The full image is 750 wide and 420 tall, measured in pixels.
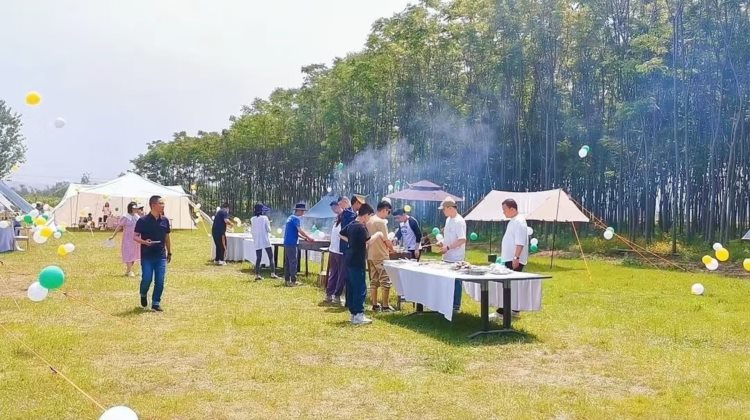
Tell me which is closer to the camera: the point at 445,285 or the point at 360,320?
the point at 445,285

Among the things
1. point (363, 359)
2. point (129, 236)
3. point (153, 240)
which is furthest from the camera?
point (129, 236)

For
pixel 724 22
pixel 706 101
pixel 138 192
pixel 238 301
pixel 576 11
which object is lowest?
pixel 238 301

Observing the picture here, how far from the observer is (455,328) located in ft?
24.1

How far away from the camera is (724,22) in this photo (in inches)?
661

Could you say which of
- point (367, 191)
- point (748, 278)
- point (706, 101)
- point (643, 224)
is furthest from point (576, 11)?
point (367, 191)

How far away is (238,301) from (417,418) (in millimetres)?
5464

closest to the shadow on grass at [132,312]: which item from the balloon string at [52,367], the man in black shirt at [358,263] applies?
the balloon string at [52,367]

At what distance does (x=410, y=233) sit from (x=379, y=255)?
4.90 feet

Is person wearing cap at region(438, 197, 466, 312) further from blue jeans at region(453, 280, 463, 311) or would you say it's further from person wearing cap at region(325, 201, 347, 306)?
person wearing cap at region(325, 201, 347, 306)

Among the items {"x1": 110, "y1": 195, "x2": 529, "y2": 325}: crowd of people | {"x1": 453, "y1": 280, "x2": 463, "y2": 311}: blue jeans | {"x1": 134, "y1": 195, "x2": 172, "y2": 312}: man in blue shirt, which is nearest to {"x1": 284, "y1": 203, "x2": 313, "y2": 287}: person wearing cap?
{"x1": 110, "y1": 195, "x2": 529, "y2": 325}: crowd of people

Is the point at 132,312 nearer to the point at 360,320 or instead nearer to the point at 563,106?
the point at 360,320

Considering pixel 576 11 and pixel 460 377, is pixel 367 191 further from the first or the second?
pixel 460 377

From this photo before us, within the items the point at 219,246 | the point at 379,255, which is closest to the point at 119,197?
the point at 219,246

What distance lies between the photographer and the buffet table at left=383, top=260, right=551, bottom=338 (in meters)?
6.68
